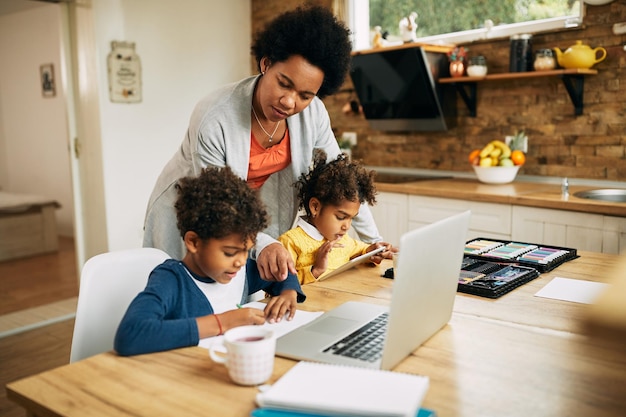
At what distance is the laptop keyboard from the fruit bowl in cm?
222

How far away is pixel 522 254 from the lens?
1.90 metres

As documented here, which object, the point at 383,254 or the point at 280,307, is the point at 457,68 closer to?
the point at 383,254

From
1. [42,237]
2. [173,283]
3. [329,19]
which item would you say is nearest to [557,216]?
[329,19]

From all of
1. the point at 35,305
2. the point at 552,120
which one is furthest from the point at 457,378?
the point at 35,305

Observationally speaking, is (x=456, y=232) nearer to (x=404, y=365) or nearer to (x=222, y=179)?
(x=404, y=365)

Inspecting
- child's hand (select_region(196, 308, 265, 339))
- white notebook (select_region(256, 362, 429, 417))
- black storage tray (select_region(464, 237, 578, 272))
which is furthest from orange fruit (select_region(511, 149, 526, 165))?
white notebook (select_region(256, 362, 429, 417))

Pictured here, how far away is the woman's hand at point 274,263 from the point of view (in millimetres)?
1536

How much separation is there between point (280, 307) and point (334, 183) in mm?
640

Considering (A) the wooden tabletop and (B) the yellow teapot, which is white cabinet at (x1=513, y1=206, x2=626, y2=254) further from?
(B) the yellow teapot

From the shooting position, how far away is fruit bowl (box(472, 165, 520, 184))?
3.30 meters

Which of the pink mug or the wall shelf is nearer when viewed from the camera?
the pink mug

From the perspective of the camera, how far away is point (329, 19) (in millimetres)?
1766

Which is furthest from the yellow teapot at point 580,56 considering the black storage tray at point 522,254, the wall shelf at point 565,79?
the black storage tray at point 522,254

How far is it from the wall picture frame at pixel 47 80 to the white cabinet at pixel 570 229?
5413 millimetres
